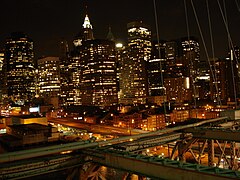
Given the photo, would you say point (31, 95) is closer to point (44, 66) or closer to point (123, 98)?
point (44, 66)

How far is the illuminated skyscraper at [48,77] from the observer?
93.9 m

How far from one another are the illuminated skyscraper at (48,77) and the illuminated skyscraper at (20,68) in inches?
381

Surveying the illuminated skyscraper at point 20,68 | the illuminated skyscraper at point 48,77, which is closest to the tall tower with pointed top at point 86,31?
the illuminated skyscraper at point 20,68

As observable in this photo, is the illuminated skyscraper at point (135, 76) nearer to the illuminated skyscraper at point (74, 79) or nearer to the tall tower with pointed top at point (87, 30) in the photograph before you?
the illuminated skyscraper at point (74, 79)

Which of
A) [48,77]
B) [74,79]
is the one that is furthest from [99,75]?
[48,77]

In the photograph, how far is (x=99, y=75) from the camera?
79.2m

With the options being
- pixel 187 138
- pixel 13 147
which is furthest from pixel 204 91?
pixel 187 138

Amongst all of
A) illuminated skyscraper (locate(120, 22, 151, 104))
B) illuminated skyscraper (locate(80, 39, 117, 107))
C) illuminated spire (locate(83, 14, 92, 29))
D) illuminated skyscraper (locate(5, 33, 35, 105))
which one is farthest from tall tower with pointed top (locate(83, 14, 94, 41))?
illuminated skyscraper (locate(80, 39, 117, 107))

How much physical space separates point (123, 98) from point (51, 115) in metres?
32.2

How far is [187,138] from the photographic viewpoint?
20.5 ft

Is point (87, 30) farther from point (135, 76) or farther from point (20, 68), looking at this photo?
point (135, 76)

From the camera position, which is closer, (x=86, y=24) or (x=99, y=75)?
(x=99, y=75)

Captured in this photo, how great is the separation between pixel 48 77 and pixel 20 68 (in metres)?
17.0

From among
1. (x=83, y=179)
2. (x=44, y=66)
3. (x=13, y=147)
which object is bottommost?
(x=13, y=147)
